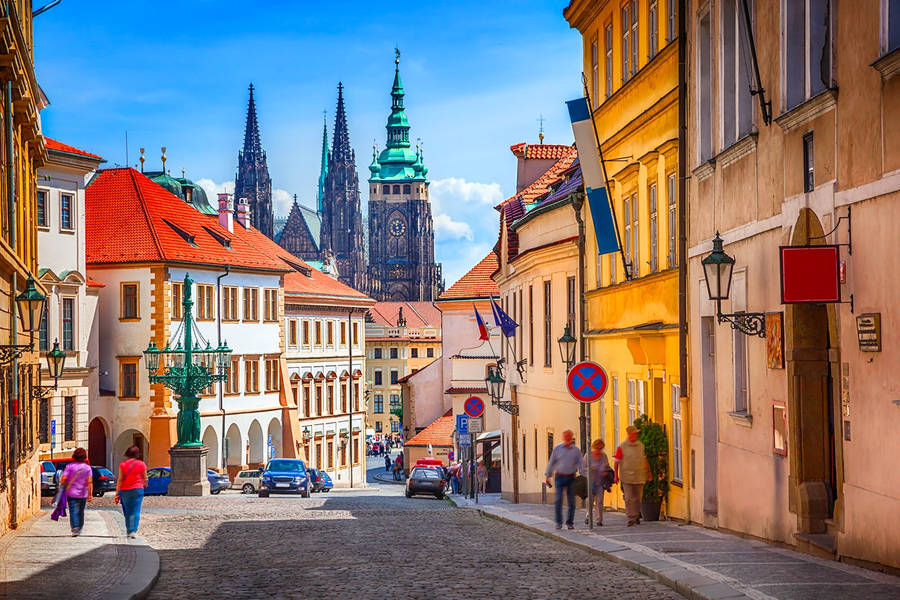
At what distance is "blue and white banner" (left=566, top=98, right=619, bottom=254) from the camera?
24.5 metres

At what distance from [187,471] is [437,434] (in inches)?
1530

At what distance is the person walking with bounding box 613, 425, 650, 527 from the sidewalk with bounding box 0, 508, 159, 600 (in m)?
6.79

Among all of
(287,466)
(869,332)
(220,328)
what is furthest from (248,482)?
(869,332)

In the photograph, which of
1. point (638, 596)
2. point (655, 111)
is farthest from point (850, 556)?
point (655, 111)

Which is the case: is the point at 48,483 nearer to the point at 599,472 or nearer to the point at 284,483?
the point at 284,483

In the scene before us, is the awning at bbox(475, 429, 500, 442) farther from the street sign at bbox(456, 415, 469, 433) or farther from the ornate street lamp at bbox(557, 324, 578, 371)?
the ornate street lamp at bbox(557, 324, 578, 371)

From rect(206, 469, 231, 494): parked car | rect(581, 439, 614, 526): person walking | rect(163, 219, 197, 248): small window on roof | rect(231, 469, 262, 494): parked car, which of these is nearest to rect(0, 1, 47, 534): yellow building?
rect(581, 439, 614, 526): person walking

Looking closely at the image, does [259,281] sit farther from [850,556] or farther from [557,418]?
[850,556]

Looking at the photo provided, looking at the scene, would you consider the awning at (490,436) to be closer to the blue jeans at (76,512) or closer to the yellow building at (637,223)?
the yellow building at (637,223)

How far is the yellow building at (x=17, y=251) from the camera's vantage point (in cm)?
2094

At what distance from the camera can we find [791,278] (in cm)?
1317

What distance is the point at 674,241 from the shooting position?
2191 centimetres

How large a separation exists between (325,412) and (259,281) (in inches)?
607

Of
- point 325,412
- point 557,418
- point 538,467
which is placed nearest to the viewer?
point 557,418
